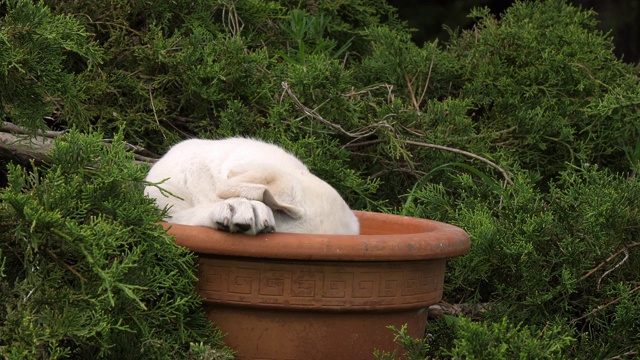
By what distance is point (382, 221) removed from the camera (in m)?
4.45

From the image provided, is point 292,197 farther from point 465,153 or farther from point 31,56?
point 465,153

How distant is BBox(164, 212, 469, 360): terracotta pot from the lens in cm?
357

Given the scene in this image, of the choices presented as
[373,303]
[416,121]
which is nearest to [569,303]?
[373,303]

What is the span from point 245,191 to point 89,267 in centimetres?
71

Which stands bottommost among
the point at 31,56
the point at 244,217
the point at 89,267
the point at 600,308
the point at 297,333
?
the point at 297,333

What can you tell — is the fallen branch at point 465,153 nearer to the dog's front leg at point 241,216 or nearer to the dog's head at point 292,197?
the dog's head at point 292,197

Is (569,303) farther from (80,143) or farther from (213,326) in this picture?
(80,143)

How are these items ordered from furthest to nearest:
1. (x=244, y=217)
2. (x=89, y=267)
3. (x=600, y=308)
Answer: (x=600, y=308) < (x=244, y=217) < (x=89, y=267)

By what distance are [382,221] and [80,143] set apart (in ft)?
5.25

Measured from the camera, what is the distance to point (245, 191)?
3.63m

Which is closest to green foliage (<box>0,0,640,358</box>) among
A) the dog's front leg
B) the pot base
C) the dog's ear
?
the pot base

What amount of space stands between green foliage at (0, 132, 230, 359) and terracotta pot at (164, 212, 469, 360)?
117 millimetres

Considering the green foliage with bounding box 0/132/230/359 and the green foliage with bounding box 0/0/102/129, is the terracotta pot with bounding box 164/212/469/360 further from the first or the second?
the green foliage with bounding box 0/0/102/129

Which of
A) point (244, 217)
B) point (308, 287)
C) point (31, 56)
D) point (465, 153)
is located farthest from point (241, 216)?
point (465, 153)
